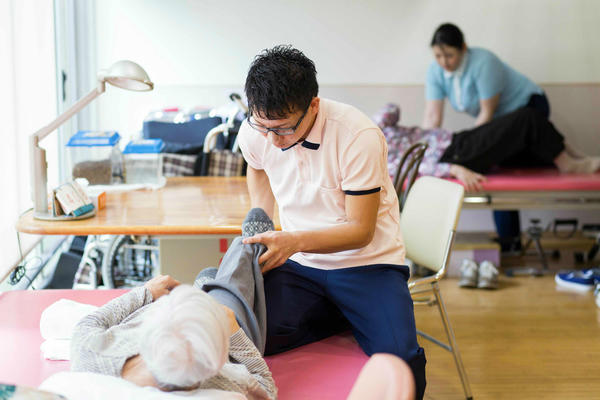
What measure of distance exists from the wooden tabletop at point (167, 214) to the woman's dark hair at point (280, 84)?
2.13 ft

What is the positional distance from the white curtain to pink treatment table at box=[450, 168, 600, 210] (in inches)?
92.9

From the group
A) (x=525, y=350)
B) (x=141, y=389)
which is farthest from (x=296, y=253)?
(x=525, y=350)

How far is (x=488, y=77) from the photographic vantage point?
13.9ft

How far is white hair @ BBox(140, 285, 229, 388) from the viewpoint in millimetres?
1069

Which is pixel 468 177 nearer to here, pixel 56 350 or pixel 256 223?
pixel 256 223

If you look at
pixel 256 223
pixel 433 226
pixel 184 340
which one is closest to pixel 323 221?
pixel 256 223

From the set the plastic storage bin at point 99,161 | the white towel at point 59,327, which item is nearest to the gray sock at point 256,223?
the white towel at point 59,327

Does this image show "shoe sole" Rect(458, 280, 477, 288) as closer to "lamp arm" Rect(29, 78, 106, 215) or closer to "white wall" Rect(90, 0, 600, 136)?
"white wall" Rect(90, 0, 600, 136)

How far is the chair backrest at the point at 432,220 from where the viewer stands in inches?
89.3

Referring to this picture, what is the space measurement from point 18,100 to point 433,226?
183 cm

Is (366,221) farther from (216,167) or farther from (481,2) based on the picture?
(481,2)

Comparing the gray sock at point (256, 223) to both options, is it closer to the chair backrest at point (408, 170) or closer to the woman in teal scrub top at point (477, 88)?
the chair backrest at point (408, 170)

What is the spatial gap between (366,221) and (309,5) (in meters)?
3.39

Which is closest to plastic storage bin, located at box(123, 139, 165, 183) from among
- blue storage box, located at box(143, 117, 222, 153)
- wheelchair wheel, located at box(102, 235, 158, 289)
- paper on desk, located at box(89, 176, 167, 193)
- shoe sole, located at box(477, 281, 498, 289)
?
paper on desk, located at box(89, 176, 167, 193)
